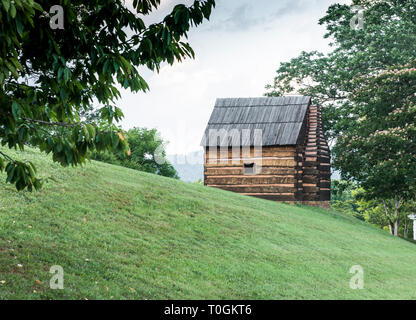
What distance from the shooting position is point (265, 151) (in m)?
30.2

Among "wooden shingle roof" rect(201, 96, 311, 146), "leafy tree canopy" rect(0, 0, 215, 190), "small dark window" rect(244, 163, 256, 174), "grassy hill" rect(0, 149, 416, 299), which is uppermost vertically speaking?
"wooden shingle roof" rect(201, 96, 311, 146)

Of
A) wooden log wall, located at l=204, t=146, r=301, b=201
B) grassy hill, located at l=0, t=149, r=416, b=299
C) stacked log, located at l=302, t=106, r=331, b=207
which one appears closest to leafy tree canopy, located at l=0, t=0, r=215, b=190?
grassy hill, located at l=0, t=149, r=416, b=299

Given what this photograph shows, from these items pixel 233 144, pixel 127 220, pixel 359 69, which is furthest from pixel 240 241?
pixel 359 69

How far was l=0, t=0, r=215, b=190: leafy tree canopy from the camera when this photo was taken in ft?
17.5

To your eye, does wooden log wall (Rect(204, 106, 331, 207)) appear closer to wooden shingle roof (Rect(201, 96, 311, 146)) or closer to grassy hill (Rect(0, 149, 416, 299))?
wooden shingle roof (Rect(201, 96, 311, 146))

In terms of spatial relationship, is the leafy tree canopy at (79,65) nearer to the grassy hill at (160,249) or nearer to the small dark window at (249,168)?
the grassy hill at (160,249)

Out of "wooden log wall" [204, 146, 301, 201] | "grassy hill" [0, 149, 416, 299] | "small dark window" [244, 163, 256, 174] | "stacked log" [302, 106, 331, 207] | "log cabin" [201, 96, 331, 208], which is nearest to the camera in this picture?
"grassy hill" [0, 149, 416, 299]

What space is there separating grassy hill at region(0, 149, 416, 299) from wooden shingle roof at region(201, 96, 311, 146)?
34.1 ft

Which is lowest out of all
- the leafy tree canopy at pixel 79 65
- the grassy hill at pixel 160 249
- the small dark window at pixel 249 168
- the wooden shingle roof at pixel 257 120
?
the grassy hill at pixel 160 249

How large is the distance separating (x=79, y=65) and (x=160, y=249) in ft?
22.4

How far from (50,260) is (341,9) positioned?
34216mm

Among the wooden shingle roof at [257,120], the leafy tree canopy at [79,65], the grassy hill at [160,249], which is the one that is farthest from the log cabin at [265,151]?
the leafy tree canopy at [79,65]

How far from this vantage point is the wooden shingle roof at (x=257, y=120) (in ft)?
99.2

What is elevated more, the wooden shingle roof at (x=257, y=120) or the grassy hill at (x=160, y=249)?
the wooden shingle roof at (x=257, y=120)
